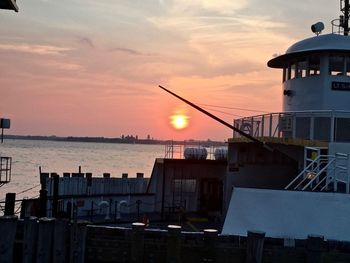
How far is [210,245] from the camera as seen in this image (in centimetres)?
1365

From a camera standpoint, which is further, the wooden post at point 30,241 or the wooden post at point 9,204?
the wooden post at point 9,204

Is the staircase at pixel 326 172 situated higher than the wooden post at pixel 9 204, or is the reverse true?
the staircase at pixel 326 172

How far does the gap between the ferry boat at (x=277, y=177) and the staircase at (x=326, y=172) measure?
0.04m

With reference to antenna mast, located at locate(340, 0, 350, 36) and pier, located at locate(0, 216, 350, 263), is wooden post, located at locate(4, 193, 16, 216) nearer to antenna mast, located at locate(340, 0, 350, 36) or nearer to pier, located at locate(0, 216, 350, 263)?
pier, located at locate(0, 216, 350, 263)

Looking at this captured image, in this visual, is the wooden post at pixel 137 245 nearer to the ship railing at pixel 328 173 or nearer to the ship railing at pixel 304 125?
the ship railing at pixel 328 173

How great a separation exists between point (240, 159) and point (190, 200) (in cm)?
610

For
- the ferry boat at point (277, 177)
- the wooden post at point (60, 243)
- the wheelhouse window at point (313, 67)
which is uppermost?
the wheelhouse window at point (313, 67)

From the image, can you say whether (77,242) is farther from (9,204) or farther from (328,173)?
(328,173)

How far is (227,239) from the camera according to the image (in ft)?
45.0

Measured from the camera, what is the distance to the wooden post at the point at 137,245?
45.2 ft

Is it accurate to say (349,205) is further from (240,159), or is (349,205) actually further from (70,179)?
(70,179)

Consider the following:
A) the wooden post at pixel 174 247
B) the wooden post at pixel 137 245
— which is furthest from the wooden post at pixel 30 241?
the wooden post at pixel 174 247

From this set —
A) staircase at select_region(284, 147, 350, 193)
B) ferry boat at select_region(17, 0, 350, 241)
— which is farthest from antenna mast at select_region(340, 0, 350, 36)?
staircase at select_region(284, 147, 350, 193)

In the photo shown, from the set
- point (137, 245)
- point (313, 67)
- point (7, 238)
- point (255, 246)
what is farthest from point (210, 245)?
point (313, 67)
